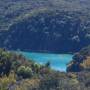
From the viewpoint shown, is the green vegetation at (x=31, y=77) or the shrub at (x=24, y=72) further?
the shrub at (x=24, y=72)

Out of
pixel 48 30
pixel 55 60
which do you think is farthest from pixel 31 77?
pixel 48 30

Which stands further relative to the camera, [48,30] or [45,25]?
[45,25]

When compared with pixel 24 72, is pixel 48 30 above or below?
below

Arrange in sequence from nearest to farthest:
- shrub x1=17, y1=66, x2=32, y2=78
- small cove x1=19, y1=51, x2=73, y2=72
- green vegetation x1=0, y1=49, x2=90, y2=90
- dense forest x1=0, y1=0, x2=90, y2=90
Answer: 1. green vegetation x1=0, y1=49, x2=90, y2=90
2. shrub x1=17, y1=66, x2=32, y2=78
3. small cove x1=19, y1=51, x2=73, y2=72
4. dense forest x1=0, y1=0, x2=90, y2=90

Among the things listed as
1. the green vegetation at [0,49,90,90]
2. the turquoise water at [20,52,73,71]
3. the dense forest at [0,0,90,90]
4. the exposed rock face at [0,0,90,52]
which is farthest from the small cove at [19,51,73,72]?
the green vegetation at [0,49,90,90]

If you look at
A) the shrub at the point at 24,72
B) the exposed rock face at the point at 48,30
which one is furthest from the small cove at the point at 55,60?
the shrub at the point at 24,72

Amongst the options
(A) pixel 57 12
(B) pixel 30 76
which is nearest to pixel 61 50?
(A) pixel 57 12

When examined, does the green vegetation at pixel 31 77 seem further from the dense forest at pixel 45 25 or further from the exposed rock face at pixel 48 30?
the exposed rock face at pixel 48 30

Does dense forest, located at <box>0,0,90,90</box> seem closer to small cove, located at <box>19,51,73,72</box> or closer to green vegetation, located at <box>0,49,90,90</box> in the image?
small cove, located at <box>19,51,73,72</box>

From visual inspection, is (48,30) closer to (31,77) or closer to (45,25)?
(45,25)
